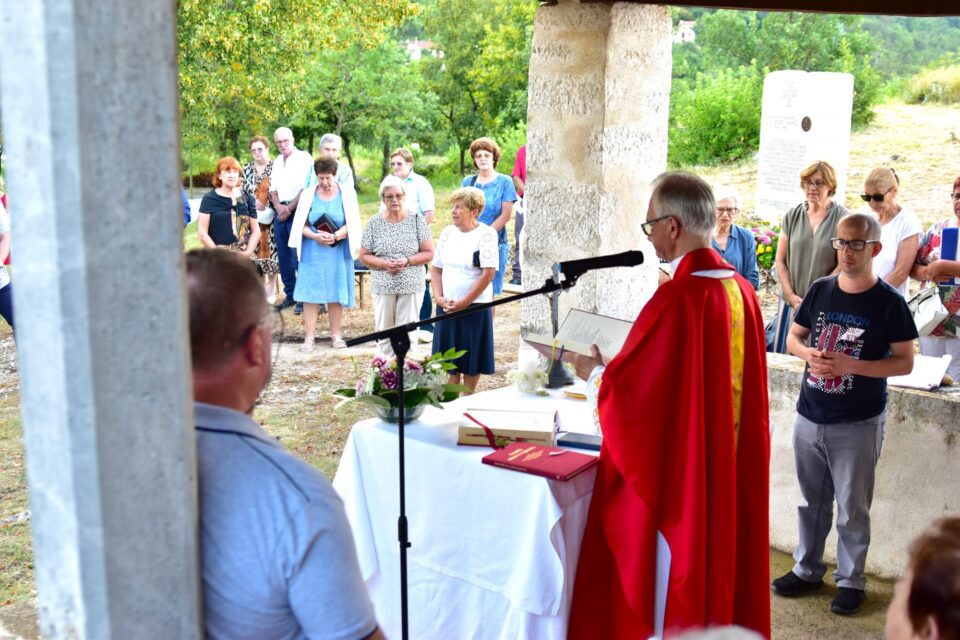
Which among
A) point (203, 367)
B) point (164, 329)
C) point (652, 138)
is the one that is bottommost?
point (203, 367)

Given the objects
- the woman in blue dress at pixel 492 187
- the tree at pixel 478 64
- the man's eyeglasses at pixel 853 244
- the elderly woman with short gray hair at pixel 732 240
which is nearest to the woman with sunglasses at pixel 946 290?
the elderly woman with short gray hair at pixel 732 240

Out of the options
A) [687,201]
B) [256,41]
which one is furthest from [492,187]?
[256,41]

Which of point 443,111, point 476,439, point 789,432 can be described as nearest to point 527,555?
point 476,439

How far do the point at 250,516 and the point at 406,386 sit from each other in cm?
238

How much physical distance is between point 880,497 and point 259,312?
404 centimetres

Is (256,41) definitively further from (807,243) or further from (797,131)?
(807,243)

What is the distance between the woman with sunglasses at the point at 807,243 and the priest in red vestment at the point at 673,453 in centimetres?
256

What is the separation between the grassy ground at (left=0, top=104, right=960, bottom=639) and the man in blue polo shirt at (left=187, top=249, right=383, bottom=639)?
3.28 meters

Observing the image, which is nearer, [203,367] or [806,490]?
[203,367]

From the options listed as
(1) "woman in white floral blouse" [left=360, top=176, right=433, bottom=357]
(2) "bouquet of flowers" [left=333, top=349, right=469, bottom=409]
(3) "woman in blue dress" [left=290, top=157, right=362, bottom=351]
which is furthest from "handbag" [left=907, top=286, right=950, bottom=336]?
(3) "woman in blue dress" [left=290, top=157, right=362, bottom=351]

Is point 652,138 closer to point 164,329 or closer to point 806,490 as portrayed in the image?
point 806,490

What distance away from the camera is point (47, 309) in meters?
1.31

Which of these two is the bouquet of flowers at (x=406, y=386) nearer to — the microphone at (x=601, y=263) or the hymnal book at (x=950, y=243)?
the microphone at (x=601, y=263)

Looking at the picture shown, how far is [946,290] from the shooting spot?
5535 millimetres
